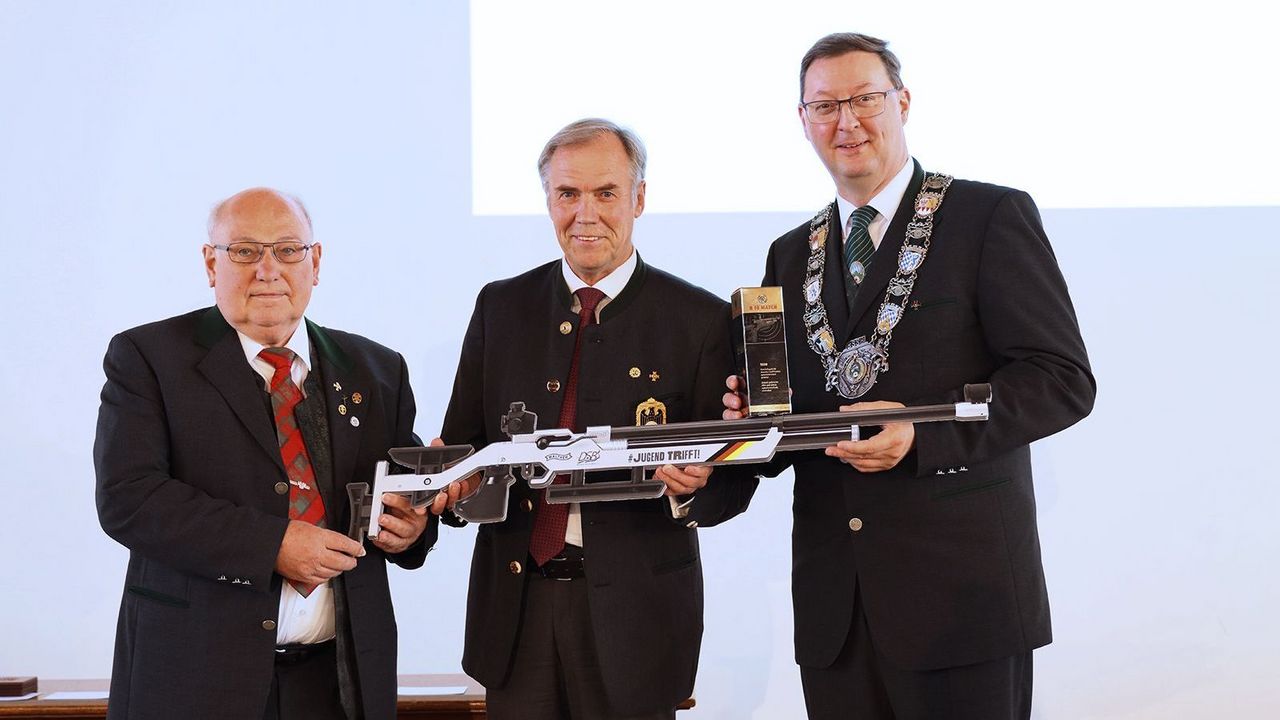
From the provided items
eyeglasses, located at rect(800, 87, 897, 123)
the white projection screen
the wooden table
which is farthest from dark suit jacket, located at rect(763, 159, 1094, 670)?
the white projection screen

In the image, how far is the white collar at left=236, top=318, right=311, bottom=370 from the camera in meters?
2.57

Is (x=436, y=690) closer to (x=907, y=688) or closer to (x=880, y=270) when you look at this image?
(x=907, y=688)

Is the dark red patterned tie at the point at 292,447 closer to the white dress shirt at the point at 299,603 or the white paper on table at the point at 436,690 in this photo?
the white dress shirt at the point at 299,603

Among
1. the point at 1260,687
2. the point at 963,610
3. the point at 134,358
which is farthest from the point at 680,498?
the point at 1260,687

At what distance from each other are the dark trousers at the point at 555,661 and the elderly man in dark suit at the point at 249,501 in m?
0.32

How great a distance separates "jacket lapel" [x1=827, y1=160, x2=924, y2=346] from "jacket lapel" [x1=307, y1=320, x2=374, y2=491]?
110cm

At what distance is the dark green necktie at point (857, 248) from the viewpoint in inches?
98.5

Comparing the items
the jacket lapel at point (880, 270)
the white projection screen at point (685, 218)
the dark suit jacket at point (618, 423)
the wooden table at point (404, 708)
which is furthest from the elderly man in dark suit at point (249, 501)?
the white projection screen at point (685, 218)

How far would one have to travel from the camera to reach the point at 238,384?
2482mm

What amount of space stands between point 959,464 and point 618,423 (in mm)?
748

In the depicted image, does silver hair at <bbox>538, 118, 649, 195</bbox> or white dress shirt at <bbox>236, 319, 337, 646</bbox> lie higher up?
silver hair at <bbox>538, 118, 649, 195</bbox>

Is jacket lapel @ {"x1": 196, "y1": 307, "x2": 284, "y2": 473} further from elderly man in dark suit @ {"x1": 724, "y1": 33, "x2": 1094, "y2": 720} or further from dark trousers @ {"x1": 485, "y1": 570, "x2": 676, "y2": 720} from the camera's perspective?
elderly man in dark suit @ {"x1": 724, "y1": 33, "x2": 1094, "y2": 720}

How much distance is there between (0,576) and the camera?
13.8 feet

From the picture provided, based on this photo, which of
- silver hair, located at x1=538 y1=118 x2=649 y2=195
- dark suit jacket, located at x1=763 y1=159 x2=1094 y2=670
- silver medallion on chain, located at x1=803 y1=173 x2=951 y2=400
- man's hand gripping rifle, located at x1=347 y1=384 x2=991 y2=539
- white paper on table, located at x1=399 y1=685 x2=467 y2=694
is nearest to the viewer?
man's hand gripping rifle, located at x1=347 y1=384 x2=991 y2=539
